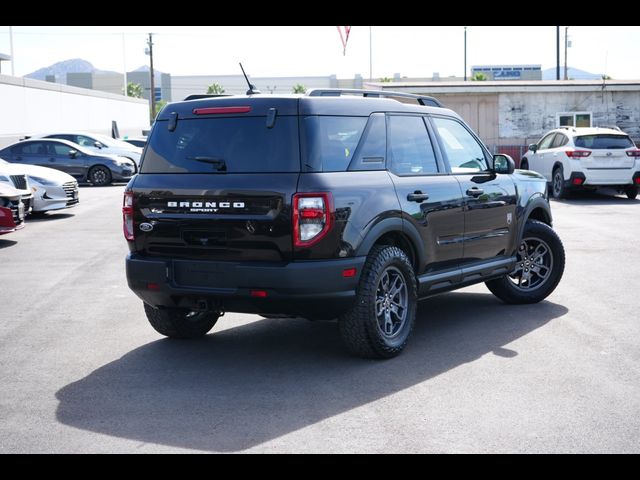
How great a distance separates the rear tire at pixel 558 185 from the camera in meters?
20.7

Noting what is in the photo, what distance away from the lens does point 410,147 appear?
715 cm

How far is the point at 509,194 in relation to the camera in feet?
27.3

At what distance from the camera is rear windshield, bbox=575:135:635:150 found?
67.0ft

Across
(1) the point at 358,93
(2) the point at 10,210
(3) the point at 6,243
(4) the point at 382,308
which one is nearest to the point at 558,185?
(3) the point at 6,243

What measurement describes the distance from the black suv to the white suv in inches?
541

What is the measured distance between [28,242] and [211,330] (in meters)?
6.97

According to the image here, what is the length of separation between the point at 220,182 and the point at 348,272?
1.08 meters

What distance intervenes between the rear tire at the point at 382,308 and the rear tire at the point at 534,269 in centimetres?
211

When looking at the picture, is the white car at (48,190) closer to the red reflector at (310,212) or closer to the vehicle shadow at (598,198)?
the vehicle shadow at (598,198)

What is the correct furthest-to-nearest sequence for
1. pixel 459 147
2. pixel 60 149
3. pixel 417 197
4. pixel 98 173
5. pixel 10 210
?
pixel 98 173, pixel 60 149, pixel 10 210, pixel 459 147, pixel 417 197

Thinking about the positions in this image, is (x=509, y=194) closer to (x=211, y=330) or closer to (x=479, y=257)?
(x=479, y=257)

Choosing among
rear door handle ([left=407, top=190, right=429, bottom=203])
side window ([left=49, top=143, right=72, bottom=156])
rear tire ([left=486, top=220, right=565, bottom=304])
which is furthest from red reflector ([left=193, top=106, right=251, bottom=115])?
side window ([left=49, top=143, right=72, bottom=156])

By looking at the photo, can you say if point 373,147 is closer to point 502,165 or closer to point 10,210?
point 502,165

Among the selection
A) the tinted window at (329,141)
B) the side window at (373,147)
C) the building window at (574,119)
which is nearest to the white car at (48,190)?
the side window at (373,147)
